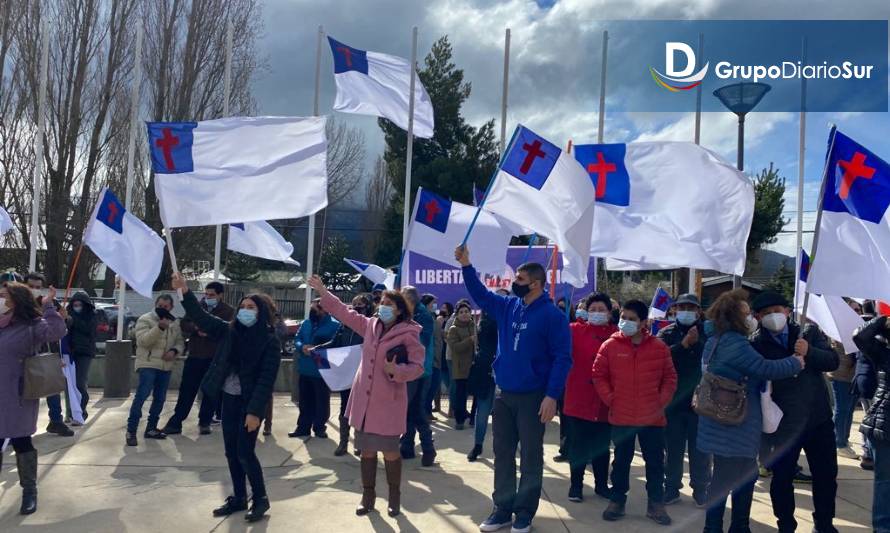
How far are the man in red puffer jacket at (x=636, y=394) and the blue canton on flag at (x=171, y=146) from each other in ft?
13.8

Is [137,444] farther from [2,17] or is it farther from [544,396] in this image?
[2,17]

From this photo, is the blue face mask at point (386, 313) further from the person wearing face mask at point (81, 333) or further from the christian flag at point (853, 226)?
the person wearing face mask at point (81, 333)

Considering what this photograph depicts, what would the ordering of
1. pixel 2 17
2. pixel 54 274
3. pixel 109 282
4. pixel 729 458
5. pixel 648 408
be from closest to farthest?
pixel 729 458 < pixel 648 408 < pixel 2 17 < pixel 54 274 < pixel 109 282

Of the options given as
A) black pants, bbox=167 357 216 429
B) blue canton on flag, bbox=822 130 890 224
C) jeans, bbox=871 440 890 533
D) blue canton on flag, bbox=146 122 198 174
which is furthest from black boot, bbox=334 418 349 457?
blue canton on flag, bbox=822 130 890 224

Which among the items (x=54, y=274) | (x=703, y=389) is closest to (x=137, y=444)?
(x=703, y=389)

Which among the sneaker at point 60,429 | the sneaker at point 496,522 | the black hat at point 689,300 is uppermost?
the black hat at point 689,300

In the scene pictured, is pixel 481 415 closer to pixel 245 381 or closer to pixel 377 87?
pixel 245 381

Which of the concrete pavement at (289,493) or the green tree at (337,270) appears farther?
the green tree at (337,270)

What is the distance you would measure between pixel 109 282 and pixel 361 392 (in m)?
25.4

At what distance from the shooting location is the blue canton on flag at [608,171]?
7410mm

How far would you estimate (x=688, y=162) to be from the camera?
294 inches

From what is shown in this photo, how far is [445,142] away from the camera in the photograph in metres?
31.0

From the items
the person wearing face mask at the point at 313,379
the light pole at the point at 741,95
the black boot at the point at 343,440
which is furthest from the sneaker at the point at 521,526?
the light pole at the point at 741,95

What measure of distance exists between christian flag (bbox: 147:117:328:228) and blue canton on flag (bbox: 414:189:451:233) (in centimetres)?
256
